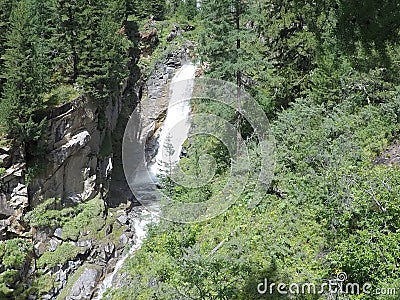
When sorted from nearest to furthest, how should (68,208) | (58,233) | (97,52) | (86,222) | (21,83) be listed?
(21,83) < (58,233) < (86,222) < (68,208) < (97,52)

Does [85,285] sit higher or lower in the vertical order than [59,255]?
lower

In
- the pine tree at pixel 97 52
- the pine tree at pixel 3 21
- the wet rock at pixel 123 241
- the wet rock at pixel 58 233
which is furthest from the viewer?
the pine tree at pixel 97 52

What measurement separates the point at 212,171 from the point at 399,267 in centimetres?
992

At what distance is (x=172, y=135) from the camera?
90.5 feet

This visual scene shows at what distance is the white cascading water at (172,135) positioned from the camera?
19188mm

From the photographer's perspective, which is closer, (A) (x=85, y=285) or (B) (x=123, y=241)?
(A) (x=85, y=285)

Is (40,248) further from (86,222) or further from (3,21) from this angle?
(3,21)

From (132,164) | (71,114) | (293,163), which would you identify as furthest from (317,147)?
(132,164)

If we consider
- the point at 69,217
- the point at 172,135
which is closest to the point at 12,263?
the point at 69,217

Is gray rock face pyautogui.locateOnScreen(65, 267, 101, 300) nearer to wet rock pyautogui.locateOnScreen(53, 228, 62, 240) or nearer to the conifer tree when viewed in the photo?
wet rock pyautogui.locateOnScreen(53, 228, 62, 240)

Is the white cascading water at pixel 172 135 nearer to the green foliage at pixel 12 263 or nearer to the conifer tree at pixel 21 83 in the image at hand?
the green foliage at pixel 12 263

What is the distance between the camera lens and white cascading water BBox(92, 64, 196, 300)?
1919 centimetres

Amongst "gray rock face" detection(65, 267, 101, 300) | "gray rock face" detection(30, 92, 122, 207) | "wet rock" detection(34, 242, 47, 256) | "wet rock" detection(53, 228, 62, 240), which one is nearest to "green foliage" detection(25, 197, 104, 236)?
"wet rock" detection(53, 228, 62, 240)

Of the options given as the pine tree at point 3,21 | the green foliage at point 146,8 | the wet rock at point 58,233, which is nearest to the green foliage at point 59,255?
the wet rock at point 58,233
